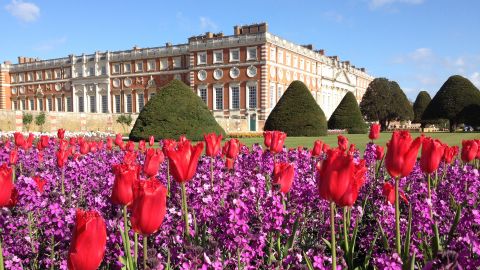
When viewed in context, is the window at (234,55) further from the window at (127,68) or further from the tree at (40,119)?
the tree at (40,119)

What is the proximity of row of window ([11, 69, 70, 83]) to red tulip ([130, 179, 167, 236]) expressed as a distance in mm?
55595

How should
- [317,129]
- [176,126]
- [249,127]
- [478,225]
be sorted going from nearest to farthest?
1. [478,225]
2. [176,126]
3. [317,129]
4. [249,127]

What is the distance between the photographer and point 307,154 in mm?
5148

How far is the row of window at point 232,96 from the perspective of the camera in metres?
40.8

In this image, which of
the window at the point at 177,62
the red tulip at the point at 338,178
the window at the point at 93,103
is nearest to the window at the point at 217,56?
the window at the point at 177,62

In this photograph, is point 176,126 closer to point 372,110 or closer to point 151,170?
point 151,170

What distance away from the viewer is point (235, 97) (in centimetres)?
4194

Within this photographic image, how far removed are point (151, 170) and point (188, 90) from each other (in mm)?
16572

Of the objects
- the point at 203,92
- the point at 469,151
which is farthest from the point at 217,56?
the point at 469,151

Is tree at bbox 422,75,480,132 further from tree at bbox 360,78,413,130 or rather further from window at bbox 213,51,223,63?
window at bbox 213,51,223,63

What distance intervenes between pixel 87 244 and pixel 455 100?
3746 cm

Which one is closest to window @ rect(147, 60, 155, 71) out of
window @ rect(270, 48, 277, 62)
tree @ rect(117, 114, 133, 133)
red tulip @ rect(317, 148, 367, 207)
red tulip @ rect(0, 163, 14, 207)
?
window @ rect(270, 48, 277, 62)

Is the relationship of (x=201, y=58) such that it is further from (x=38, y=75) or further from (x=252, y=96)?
(x=38, y=75)

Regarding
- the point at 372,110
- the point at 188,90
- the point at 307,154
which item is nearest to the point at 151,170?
the point at 307,154
